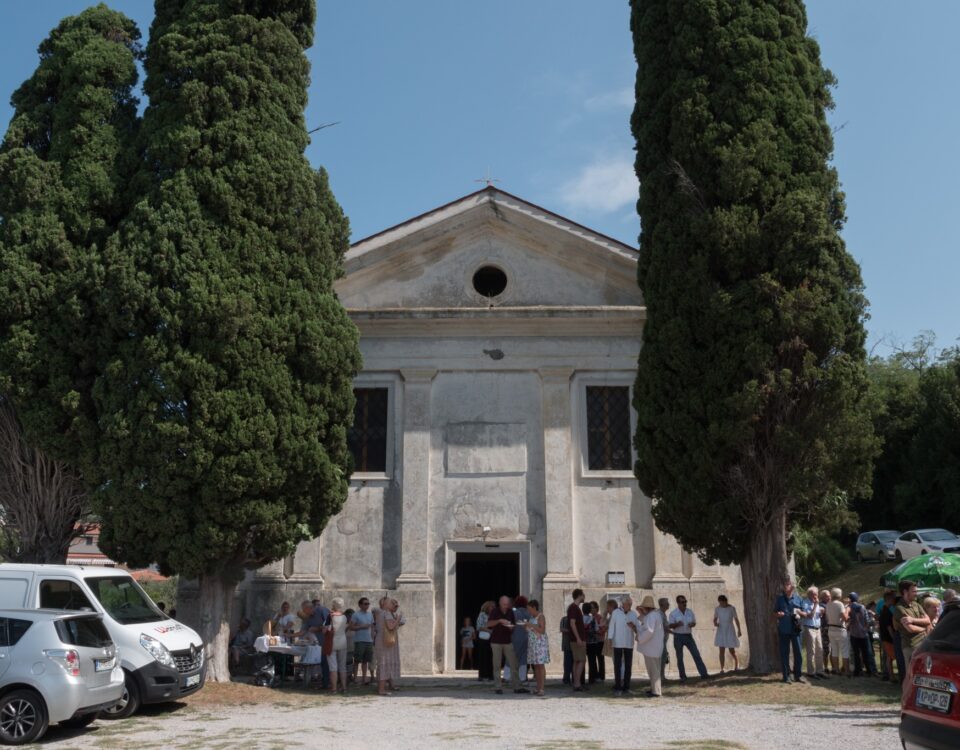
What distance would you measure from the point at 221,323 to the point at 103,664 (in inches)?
202

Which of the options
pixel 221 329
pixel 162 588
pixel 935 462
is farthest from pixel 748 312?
pixel 162 588

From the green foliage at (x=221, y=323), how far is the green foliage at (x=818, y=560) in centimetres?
2410

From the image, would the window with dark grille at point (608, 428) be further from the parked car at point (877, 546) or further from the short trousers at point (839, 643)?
the parked car at point (877, 546)

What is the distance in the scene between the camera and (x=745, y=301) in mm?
13617

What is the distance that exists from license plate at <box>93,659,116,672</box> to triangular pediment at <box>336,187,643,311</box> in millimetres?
9879

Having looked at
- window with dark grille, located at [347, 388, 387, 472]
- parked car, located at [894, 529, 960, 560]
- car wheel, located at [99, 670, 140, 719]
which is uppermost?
window with dark grille, located at [347, 388, 387, 472]

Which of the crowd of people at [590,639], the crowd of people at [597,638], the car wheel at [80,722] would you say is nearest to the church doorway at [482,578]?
the crowd of people at [597,638]

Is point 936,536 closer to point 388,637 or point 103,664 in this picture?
point 388,637

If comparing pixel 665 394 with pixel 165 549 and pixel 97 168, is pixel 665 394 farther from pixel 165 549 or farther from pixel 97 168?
pixel 97 168

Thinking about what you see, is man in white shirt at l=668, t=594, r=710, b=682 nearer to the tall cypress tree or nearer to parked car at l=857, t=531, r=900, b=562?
the tall cypress tree

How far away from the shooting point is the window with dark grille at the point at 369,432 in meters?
18.3

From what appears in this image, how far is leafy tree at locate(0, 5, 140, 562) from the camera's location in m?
13.8

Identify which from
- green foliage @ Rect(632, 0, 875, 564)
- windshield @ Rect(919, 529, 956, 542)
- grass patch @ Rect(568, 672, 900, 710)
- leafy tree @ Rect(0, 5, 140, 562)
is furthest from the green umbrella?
leafy tree @ Rect(0, 5, 140, 562)

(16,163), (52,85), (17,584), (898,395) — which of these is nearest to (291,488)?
(17,584)
